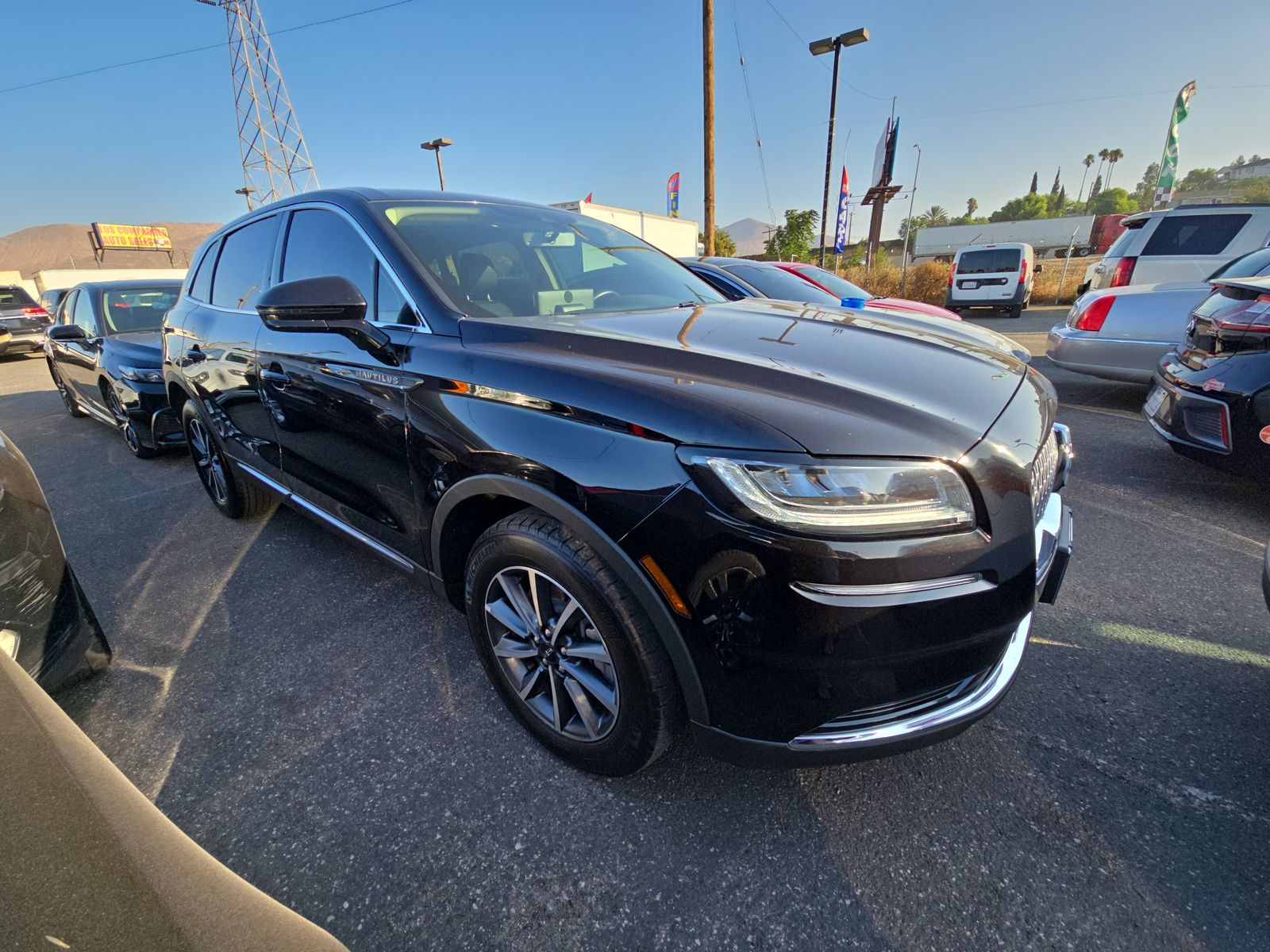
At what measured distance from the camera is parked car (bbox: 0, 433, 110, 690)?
1777mm

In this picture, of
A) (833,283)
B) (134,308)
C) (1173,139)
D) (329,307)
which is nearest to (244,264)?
(329,307)

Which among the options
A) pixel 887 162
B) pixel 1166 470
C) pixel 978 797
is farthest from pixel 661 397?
pixel 887 162

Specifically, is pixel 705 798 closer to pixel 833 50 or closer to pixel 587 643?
pixel 587 643

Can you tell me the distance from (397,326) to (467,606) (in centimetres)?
97

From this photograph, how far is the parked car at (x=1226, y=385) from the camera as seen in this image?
3031mm

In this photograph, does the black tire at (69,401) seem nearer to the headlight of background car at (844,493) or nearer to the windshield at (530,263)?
the windshield at (530,263)

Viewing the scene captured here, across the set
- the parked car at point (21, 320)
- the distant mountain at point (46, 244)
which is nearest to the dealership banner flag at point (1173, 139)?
the parked car at point (21, 320)

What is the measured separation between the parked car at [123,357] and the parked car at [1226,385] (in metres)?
6.67

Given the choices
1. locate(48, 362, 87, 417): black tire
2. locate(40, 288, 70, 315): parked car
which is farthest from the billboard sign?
locate(48, 362, 87, 417): black tire

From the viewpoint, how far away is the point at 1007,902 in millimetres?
1443

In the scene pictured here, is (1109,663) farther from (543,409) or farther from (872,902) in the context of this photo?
(543,409)

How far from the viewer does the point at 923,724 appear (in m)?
1.42

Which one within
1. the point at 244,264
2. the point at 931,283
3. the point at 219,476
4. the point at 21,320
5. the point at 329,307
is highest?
the point at 244,264

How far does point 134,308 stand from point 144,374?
1.67m
